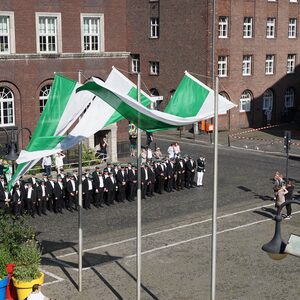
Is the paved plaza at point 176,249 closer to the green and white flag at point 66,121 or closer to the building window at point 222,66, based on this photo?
the green and white flag at point 66,121

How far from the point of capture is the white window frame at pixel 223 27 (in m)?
50.0

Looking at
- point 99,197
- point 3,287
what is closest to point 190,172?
point 99,197

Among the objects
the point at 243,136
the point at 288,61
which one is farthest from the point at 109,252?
the point at 288,61

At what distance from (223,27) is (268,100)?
8881 millimetres

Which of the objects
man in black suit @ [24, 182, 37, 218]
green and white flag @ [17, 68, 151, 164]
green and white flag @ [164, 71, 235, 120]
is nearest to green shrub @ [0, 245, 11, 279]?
green and white flag @ [17, 68, 151, 164]

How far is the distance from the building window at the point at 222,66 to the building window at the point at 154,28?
243 inches

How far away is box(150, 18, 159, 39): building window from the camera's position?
53375 mm

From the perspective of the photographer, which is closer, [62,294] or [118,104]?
[118,104]

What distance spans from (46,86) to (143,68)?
793 inches

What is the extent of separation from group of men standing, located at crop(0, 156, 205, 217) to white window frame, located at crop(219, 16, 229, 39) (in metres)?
21.3

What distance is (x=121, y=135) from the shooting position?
3956cm

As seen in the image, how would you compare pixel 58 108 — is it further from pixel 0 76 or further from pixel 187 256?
pixel 0 76

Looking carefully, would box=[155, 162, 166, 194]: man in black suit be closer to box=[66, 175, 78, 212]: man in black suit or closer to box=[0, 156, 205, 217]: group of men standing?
box=[0, 156, 205, 217]: group of men standing

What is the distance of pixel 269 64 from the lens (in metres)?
54.9
